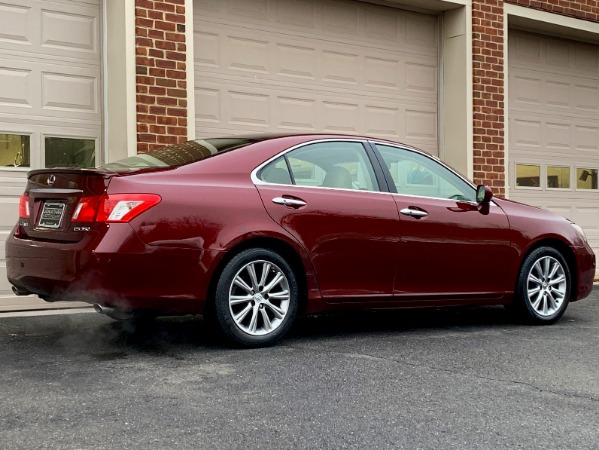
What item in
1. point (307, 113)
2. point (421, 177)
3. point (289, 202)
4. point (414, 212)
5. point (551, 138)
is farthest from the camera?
point (551, 138)

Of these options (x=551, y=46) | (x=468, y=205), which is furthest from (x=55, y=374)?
(x=551, y=46)

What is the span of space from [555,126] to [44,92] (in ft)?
24.2

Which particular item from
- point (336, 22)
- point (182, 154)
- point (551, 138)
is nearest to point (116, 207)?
point (182, 154)

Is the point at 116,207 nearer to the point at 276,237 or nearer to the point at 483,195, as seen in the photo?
the point at 276,237

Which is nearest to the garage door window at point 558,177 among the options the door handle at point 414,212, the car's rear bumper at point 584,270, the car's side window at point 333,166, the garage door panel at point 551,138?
the garage door panel at point 551,138

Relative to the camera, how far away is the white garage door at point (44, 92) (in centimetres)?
825

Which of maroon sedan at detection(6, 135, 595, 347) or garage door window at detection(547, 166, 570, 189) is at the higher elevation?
garage door window at detection(547, 166, 570, 189)

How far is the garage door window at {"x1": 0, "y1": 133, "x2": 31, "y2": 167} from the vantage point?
8234 millimetres

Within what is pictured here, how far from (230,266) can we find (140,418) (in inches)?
70.8

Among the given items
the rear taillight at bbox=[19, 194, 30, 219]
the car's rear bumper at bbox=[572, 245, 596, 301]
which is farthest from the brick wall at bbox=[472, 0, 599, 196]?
the rear taillight at bbox=[19, 194, 30, 219]

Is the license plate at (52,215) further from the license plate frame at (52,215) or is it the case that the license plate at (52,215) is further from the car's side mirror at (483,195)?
the car's side mirror at (483,195)

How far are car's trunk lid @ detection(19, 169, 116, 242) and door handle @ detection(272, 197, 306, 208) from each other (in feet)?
3.63

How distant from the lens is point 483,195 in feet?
22.7

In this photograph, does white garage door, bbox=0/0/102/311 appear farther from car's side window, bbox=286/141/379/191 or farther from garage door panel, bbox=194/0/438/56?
car's side window, bbox=286/141/379/191
